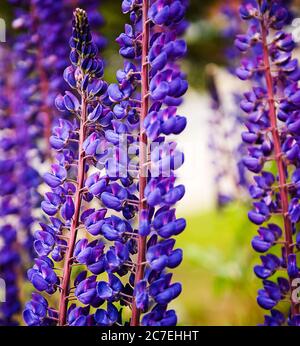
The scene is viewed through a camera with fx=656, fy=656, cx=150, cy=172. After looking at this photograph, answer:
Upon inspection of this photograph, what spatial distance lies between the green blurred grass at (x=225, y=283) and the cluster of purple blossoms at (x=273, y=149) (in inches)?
34.7

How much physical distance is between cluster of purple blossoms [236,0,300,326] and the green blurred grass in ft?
2.89

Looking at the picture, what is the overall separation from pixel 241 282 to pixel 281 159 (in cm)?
110

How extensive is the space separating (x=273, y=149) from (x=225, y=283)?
3.26 ft

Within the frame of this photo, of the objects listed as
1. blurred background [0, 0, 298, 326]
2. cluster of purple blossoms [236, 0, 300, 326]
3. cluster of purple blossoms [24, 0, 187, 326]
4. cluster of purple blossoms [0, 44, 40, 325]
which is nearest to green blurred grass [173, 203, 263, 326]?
blurred background [0, 0, 298, 326]

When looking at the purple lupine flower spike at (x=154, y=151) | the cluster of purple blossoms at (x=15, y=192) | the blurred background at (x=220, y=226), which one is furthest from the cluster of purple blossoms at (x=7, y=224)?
the purple lupine flower spike at (x=154, y=151)

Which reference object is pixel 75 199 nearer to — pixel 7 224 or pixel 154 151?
pixel 154 151

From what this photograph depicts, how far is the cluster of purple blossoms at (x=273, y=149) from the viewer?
49.0 inches

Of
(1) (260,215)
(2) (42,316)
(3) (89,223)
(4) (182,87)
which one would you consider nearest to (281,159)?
(1) (260,215)

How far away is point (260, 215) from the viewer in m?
1.28

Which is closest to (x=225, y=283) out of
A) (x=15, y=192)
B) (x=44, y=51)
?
(x=15, y=192)

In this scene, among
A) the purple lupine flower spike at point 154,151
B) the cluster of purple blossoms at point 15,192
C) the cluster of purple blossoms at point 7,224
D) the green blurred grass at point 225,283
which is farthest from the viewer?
the green blurred grass at point 225,283

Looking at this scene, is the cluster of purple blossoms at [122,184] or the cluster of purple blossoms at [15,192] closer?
the cluster of purple blossoms at [122,184]

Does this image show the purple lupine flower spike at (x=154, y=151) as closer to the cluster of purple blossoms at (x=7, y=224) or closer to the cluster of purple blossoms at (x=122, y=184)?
the cluster of purple blossoms at (x=122, y=184)

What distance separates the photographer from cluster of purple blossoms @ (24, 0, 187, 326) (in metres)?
1.04
